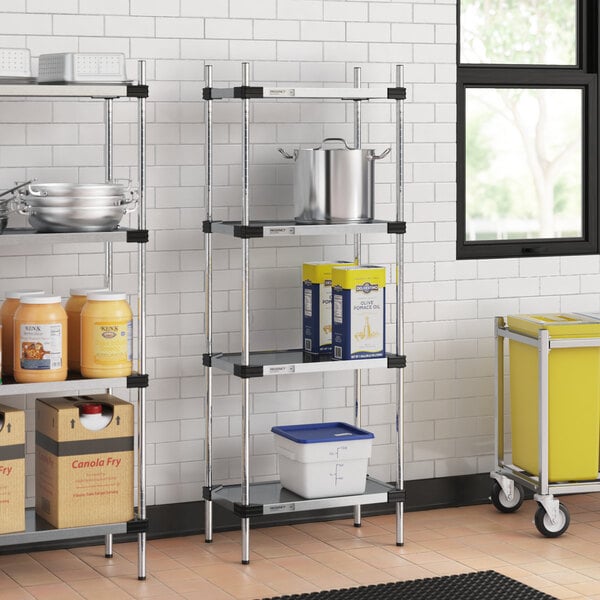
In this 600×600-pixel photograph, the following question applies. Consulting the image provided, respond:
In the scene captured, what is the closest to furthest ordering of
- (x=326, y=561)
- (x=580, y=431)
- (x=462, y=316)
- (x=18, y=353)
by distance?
(x=18, y=353), (x=326, y=561), (x=580, y=431), (x=462, y=316)

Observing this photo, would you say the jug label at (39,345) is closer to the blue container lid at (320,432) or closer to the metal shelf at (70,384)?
the metal shelf at (70,384)

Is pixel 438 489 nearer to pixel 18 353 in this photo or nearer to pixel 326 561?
pixel 326 561

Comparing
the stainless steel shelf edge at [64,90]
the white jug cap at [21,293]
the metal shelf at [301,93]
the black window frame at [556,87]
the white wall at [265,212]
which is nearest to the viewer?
the stainless steel shelf edge at [64,90]

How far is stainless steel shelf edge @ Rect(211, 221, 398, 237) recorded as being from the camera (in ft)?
14.5

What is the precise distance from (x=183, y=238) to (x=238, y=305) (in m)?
0.35

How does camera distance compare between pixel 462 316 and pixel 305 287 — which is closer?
pixel 305 287

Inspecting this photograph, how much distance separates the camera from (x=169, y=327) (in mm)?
4801

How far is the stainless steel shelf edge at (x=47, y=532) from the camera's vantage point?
4102 mm

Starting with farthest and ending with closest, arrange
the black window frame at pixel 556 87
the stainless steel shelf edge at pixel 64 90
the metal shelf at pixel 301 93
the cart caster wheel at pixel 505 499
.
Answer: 1. the black window frame at pixel 556 87
2. the cart caster wheel at pixel 505 499
3. the metal shelf at pixel 301 93
4. the stainless steel shelf edge at pixel 64 90

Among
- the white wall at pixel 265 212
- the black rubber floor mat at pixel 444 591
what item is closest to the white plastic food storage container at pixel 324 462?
the white wall at pixel 265 212

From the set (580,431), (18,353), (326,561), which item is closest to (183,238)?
(18,353)

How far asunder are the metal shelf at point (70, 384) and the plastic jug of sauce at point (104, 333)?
0.10 ft

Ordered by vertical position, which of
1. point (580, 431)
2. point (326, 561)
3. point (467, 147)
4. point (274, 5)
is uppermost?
point (274, 5)

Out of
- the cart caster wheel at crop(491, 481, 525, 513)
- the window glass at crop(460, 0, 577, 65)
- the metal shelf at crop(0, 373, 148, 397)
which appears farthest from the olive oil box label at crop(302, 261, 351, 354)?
the window glass at crop(460, 0, 577, 65)
